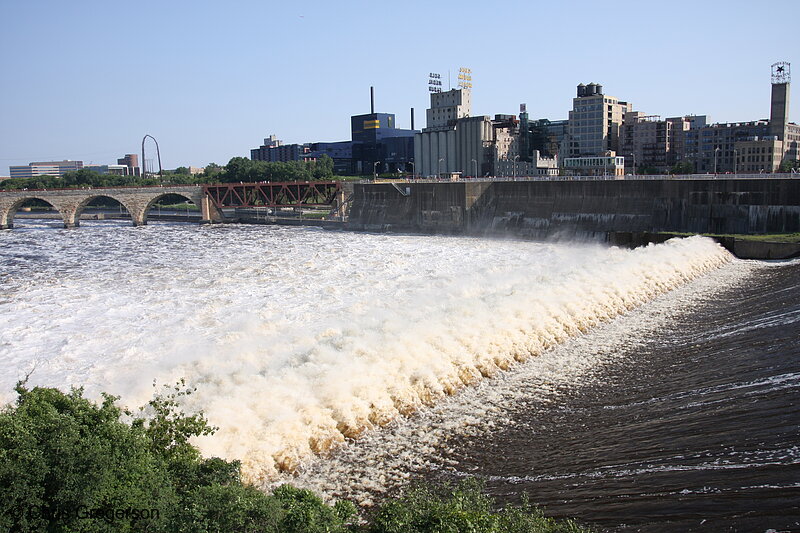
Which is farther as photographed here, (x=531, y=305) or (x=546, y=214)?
(x=546, y=214)

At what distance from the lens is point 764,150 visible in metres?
136

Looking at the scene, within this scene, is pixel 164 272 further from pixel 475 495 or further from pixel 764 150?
pixel 764 150

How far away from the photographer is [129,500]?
9453mm

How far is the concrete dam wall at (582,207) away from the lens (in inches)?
2159

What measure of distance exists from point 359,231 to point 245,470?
7428 centimetres

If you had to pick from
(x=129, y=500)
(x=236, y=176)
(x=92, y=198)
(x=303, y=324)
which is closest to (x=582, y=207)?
(x=303, y=324)

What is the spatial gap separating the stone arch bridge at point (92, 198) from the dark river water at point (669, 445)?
338 ft

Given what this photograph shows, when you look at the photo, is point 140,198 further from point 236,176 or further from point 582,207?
point 582,207

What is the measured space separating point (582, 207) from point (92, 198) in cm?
8559

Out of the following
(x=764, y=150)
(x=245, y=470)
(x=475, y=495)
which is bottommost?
(x=245, y=470)

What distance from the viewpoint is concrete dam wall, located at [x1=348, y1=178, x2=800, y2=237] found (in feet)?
180

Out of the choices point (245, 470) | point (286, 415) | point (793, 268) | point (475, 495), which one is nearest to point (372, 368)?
point (286, 415)

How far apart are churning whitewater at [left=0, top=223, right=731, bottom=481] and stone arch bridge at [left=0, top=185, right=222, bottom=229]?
176 feet

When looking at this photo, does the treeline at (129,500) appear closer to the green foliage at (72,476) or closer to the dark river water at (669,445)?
the green foliage at (72,476)
